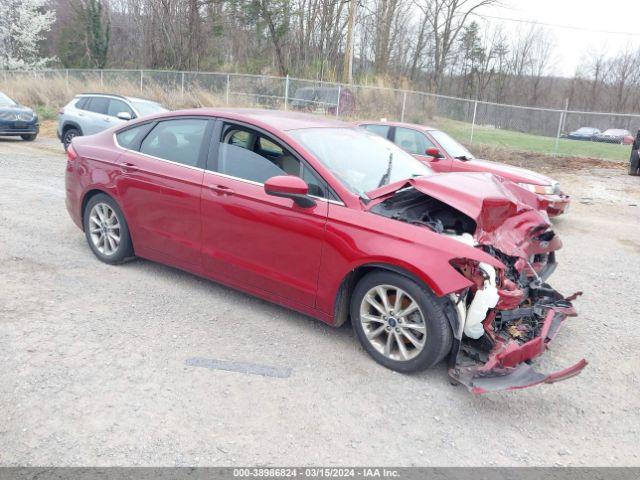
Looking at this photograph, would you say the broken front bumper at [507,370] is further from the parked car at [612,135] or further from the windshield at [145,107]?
the parked car at [612,135]

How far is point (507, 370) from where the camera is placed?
10.6 feet

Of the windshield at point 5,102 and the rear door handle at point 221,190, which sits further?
the windshield at point 5,102

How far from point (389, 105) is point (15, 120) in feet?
41.5

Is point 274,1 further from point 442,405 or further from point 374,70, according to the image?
point 442,405

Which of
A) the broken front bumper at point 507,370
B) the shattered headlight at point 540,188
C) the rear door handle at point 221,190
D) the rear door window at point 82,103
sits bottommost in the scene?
the broken front bumper at point 507,370

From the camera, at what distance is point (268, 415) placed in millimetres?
3059

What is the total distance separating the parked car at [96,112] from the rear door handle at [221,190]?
8970 mm

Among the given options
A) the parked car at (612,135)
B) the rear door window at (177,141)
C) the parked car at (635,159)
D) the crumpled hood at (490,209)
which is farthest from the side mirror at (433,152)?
the parked car at (612,135)

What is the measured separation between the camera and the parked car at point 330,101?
1986 centimetres

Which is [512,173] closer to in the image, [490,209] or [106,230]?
[490,209]

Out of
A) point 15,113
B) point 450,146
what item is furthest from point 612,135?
point 15,113

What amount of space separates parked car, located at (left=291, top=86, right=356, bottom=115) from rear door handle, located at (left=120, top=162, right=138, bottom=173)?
51.1 ft

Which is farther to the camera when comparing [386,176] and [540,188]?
[540,188]

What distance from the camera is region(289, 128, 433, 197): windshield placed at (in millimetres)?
4027
